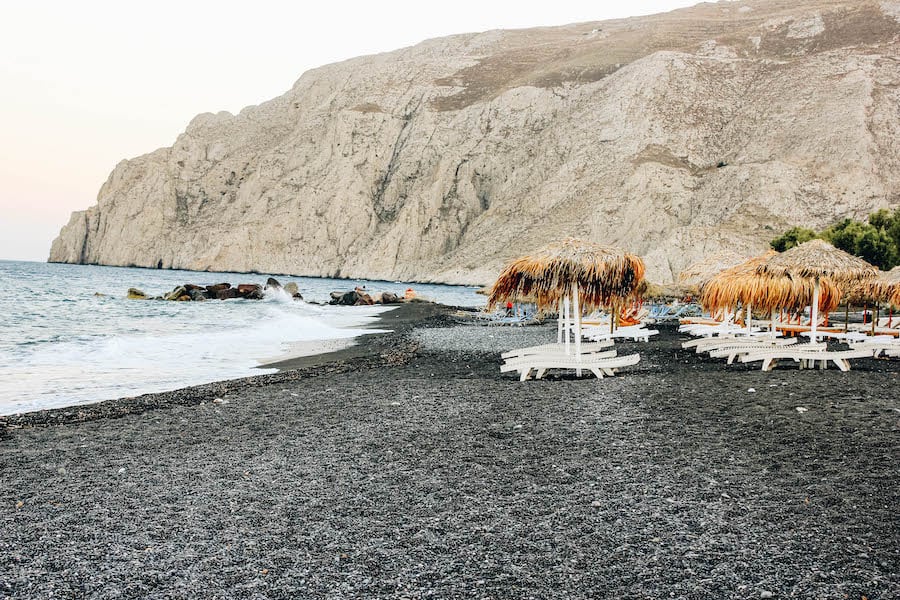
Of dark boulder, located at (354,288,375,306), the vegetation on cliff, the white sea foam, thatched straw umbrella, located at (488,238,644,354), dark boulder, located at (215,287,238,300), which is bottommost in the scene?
the white sea foam

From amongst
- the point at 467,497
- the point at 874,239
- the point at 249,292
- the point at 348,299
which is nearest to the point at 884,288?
the point at 467,497

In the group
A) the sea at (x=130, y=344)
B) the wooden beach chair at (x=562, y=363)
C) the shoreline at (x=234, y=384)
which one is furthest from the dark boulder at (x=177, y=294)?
the wooden beach chair at (x=562, y=363)

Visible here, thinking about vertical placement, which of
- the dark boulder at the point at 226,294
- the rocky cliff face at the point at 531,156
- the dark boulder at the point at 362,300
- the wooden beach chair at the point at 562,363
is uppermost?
the rocky cliff face at the point at 531,156

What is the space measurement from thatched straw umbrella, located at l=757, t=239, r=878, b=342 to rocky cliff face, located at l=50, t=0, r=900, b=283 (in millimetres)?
46892

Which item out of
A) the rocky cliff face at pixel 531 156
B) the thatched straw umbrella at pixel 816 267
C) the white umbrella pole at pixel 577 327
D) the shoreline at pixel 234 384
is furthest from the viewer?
the rocky cliff face at pixel 531 156

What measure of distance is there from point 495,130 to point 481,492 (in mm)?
84712

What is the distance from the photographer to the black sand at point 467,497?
376 cm

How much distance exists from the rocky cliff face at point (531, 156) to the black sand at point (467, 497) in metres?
54.5

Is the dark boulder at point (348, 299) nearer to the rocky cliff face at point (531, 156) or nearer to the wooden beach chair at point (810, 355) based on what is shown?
the rocky cliff face at point (531, 156)

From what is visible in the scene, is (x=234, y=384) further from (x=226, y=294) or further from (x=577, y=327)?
(x=226, y=294)

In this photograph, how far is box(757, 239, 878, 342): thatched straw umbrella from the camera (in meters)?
12.9

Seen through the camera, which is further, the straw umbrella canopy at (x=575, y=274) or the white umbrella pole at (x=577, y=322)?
the straw umbrella canopy at (x=575, y=274)

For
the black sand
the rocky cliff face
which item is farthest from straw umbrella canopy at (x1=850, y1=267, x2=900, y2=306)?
the rocky cliff face

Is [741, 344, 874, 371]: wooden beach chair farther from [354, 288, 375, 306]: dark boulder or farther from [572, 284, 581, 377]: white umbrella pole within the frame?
[354, 288, 375, 306]: dark boulder
